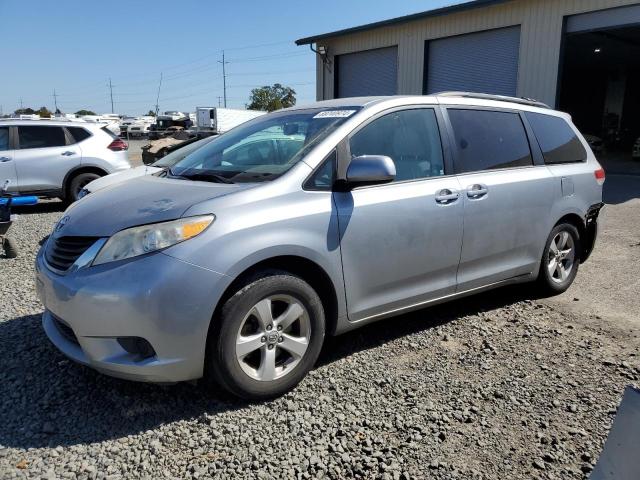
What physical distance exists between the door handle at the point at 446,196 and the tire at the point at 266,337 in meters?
1.18

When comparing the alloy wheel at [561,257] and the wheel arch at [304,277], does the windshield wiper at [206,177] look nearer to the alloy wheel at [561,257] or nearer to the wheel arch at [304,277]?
the wheel arch at [304,277]

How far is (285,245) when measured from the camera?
299 centimetres

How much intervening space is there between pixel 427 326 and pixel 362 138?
1610mm

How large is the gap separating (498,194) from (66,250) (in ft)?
9.84

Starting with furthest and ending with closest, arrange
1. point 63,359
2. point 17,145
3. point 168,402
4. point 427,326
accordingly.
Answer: point 17,145 → point 427,326 → point 63,359 → point 168,402

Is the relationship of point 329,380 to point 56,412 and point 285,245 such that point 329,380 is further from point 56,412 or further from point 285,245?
point 56,412

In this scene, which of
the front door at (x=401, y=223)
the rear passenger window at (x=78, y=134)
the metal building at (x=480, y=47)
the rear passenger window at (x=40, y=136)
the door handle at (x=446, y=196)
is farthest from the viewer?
the metal building at (x=480, y=47)

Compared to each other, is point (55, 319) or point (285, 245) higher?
point (285, 245)

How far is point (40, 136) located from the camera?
9.64m

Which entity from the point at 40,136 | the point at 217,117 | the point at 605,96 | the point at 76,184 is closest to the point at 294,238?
the point at 76,184

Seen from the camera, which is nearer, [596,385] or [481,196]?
A: [596,385]

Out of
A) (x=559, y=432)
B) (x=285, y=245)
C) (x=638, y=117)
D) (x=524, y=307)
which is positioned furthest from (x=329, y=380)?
(x=638, y=117)

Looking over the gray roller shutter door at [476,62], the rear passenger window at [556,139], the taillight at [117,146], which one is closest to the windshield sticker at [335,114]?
the rear passenger window at [556,139]

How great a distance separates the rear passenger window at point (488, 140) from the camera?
4.03 metres
